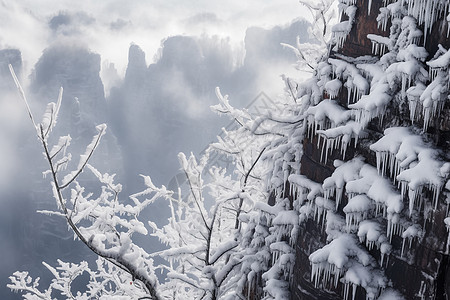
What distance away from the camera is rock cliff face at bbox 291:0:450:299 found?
3.56 meters

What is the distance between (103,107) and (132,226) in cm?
7278

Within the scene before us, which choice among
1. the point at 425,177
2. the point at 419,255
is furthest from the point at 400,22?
the point at 419,255

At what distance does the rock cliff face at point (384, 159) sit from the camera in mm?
3562

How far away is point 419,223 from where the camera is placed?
3723 millimetres

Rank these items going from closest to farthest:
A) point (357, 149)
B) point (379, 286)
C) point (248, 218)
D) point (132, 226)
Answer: point (379, 286), point (357, 149), point (132, 226), point (248, 218)

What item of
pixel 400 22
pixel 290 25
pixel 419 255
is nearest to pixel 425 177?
pixel 419 255

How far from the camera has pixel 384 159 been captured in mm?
4016

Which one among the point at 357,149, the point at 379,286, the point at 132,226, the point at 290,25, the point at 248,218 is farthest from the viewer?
the point at 290,25

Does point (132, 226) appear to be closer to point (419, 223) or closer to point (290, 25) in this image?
point (419, 223)

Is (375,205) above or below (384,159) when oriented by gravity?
below

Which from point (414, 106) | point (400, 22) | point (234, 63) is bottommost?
point (234, 63)

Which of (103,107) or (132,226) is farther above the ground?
(132,226)

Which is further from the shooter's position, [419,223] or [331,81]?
[331,81]

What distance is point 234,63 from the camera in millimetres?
76625
